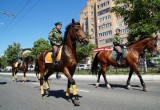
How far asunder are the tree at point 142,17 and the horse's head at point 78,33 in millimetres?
17643

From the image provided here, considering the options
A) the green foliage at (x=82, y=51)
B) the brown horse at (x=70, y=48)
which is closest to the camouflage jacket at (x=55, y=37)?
the brown horse at (x=70, y=48)

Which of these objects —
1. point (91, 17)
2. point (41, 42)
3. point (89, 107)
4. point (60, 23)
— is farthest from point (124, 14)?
point (91, 17)

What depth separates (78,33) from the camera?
8.97 metres

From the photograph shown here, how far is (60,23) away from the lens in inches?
395

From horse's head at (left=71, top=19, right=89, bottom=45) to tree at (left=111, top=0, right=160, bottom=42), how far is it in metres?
17.6

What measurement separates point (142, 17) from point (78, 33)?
20.6 metres

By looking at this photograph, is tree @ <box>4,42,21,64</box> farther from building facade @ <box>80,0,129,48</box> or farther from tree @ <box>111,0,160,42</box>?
tree @ <box>111,0,160,42</box>

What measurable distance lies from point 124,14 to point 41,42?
5937cm

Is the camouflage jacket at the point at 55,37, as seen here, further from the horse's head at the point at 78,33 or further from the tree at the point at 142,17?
the tree at the point at 142,17

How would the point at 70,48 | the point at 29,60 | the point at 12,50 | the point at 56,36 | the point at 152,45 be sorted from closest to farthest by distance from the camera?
the point at 70,48
the point at 56,36
the point at 152,45
the point at 29,60
the point at 12,50

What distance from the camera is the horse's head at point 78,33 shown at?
8.73 meters

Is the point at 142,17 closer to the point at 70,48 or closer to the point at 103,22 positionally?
the point at 70,48

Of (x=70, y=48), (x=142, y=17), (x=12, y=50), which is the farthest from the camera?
(x=12, y=50)

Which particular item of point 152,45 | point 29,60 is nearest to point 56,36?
point 152,45
